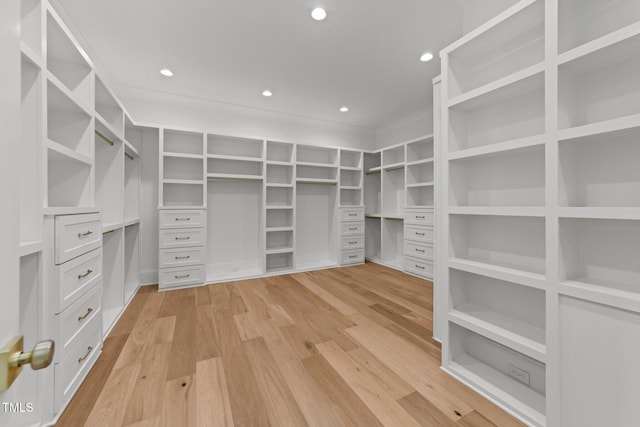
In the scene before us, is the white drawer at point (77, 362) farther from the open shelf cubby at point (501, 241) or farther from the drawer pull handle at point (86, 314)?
the open shelf cubby at point (501, 241)

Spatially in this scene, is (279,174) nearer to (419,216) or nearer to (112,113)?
(112,113)

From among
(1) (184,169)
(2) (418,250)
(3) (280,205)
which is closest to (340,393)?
(2) (418,250)

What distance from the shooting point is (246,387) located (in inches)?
55.4

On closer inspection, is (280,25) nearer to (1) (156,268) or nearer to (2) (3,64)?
(2) (3,64)

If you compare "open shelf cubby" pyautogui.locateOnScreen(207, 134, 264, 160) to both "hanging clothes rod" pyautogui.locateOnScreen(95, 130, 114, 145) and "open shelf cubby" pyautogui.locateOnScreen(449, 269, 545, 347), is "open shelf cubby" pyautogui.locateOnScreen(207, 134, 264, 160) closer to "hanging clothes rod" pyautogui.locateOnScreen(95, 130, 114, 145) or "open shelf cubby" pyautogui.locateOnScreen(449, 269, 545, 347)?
"hanging clothes rod" pyautogui.locateOnScreen(95, 130, 114, 145)

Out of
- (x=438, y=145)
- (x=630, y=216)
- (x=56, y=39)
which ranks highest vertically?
(x=56, y=39)

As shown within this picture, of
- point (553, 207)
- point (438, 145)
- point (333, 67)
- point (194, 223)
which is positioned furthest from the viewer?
point (194, 223)

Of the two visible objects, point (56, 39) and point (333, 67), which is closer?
point (56, 39)

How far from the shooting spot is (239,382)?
1445 mm

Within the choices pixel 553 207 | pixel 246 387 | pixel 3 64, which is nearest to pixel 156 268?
pixel 246 387

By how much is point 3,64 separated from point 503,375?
2.29 m

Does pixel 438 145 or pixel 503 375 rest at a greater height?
pixel 438 145

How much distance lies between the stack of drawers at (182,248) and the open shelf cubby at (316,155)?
1953 mm

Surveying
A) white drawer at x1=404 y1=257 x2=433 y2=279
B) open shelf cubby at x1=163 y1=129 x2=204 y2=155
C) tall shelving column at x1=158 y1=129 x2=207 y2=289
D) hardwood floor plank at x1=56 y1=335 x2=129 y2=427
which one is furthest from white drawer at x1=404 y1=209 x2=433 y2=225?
hardwood floor plank at x1=56 y1=335 x2=129 y2=427
